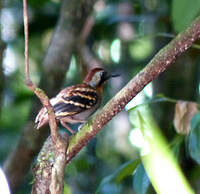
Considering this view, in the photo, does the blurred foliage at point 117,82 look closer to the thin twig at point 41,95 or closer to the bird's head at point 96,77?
the bird's head at point 96,77

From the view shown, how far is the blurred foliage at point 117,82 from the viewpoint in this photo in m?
4.48

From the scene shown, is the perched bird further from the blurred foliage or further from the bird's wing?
the blurred foliage

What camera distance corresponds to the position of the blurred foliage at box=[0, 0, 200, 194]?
4.48 metres

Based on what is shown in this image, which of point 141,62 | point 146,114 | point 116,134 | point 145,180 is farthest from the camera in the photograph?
point 116,134

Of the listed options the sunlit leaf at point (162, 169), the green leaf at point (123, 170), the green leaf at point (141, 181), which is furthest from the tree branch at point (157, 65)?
the green leaf at point (123, 170)

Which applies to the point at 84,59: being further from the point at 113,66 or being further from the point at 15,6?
the point at 15,6

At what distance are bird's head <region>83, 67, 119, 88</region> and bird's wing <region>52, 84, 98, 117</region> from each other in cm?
50

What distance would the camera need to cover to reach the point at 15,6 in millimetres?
6641

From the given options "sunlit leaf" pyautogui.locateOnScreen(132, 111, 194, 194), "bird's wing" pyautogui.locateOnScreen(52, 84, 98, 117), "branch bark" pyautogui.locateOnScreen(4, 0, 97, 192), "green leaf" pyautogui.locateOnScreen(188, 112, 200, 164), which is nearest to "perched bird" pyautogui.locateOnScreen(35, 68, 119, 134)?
"bird's wing" pyautogui.locateOnScreen(52, 84, 98, 117)

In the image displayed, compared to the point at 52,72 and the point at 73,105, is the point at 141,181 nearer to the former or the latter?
the point at 73,105

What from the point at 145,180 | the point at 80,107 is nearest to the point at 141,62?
the point at 80,107

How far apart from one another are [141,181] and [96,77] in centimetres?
174

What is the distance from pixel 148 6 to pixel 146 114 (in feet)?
6.83

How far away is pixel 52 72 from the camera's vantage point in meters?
4.62
